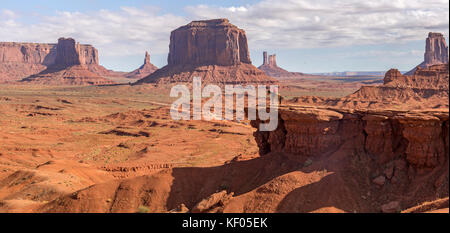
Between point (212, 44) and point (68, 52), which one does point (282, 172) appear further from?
point (68, 52)

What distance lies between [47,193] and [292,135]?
547 inches

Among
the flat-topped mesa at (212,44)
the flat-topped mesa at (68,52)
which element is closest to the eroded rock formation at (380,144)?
the flat-topped mesa at (212,44)

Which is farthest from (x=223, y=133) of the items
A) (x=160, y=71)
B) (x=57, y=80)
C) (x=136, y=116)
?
(x=57, y=80)

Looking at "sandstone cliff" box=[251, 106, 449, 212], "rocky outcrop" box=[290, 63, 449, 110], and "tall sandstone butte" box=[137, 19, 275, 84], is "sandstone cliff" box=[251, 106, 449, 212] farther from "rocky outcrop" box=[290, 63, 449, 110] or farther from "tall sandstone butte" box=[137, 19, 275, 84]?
"tall sandstone butte" box=[137, 19, 275, 84]

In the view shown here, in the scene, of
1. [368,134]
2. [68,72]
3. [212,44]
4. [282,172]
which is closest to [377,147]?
[368,134]

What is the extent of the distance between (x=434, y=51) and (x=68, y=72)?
6132 inches

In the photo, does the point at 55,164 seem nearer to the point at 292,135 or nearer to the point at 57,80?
the point at 292,135

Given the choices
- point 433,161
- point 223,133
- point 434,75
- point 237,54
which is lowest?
point 223,133

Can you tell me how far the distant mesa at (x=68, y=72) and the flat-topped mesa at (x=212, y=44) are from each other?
48370 millimetres

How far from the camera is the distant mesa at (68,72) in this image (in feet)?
549

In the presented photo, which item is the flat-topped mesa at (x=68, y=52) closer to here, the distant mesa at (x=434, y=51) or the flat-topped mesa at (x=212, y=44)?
A: the flat-topped mesa at (x=212, y=44)

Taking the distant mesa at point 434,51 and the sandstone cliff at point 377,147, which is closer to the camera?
the sandstone cliff at point 377,147

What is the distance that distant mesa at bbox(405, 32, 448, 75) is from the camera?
146125mm
